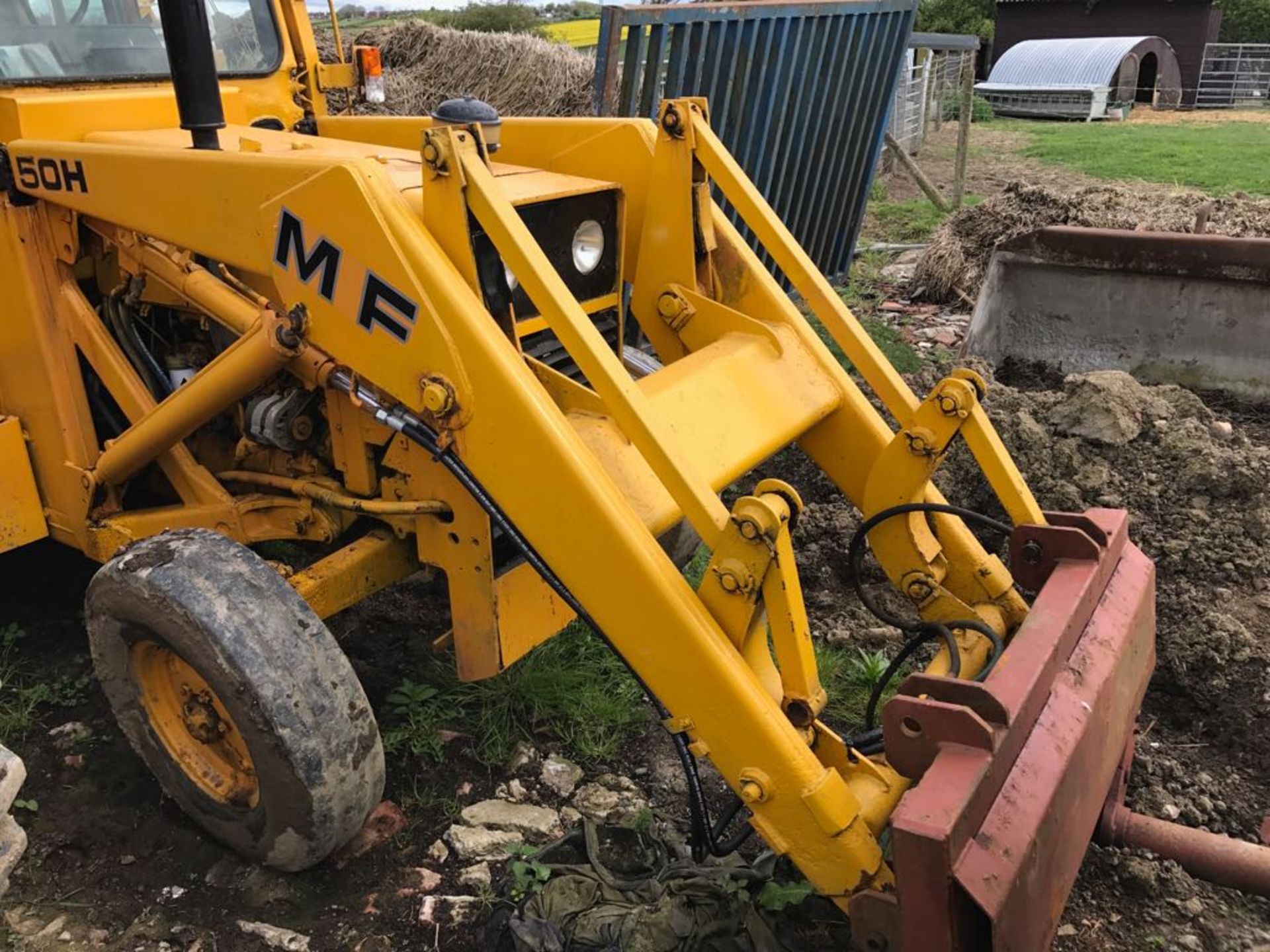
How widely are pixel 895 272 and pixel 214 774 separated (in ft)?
22.2

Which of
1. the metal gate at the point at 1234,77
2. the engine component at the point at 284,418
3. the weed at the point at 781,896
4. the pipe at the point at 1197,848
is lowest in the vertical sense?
the metal gate at the point at 1234,77

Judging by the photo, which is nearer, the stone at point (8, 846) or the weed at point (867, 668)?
the stone at point (8, 846)

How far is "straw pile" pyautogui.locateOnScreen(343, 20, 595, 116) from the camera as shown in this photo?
14.1m

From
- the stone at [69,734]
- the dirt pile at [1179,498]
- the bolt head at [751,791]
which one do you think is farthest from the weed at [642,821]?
the stone at [69,734]

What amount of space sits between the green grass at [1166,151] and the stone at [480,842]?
992 centimetres

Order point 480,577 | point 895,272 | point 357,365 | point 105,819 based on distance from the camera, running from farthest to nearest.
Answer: point 895,272 → point 105,819 → point 480,577 → point 357,365

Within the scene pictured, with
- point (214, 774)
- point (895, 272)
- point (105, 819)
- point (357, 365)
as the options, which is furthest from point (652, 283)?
point (895, 272)

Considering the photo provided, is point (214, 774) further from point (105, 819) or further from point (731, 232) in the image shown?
point (731, 232)

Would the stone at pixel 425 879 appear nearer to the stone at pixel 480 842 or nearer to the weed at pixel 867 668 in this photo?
the stone at pixel 480 842

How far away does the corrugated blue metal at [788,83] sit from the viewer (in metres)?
5.38

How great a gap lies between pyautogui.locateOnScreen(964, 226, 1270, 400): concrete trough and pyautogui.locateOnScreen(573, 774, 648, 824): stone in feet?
10.1

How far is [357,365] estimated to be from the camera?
2502 millimetres

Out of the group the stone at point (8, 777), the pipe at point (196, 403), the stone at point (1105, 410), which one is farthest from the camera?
the stone at point (1105, 410)

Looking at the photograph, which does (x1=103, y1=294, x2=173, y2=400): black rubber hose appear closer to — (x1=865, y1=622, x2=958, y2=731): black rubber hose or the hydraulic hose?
the hydraulic hose
